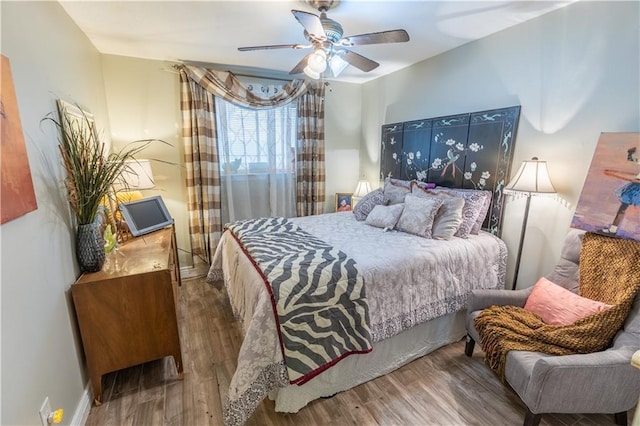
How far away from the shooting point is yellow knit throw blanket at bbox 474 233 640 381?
159 centimetres

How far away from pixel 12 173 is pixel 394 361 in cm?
228

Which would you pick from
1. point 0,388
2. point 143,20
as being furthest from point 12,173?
point 143,20

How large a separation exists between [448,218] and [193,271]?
292 centimetres

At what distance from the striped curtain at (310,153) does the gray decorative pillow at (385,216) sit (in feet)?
4.10

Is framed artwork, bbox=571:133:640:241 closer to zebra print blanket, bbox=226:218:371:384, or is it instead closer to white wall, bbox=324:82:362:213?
zebra print blanket, bbox=226:218:371:384

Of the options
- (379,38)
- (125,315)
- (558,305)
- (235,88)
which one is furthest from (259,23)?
(558,305)

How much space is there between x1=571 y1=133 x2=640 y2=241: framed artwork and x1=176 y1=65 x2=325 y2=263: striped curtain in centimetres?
275

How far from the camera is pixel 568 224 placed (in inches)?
85.0

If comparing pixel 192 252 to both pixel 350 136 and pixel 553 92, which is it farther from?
pixel 553 92

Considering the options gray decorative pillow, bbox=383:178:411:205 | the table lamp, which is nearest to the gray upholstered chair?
gray decorative pillow, bbox=383:178:411:205

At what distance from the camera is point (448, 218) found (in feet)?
8.12

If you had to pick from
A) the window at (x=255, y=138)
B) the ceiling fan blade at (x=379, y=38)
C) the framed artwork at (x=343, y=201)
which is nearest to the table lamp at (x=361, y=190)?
the framed artwork at (x=343, y=201)

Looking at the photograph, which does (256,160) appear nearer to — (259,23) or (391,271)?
(259,23)

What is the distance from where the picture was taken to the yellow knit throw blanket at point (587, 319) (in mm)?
1588
